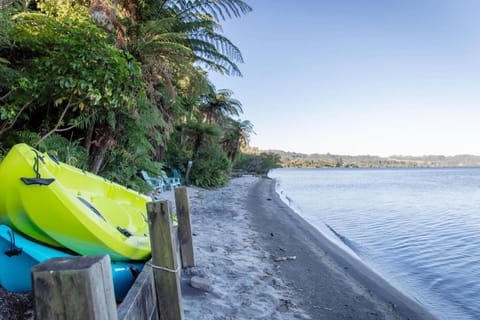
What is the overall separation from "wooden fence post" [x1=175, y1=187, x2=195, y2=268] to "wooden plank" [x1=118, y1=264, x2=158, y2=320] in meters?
1.49

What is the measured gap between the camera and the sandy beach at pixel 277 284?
3.11 m

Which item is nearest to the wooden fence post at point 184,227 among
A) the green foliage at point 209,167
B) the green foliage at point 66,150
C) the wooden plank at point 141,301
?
the wooden plank at point 141,301

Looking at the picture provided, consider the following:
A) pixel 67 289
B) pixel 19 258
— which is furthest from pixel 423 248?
pixel 67 289

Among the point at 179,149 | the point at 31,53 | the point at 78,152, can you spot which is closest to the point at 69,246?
the point at 78,152

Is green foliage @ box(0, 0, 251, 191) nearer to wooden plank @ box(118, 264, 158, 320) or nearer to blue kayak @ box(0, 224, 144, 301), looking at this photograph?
blue kayak @ box(0, 224, 144, 301)

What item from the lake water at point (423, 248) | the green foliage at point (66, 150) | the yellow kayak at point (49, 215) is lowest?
the lake water at point (423, 248)

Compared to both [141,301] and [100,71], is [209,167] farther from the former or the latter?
[141,301]

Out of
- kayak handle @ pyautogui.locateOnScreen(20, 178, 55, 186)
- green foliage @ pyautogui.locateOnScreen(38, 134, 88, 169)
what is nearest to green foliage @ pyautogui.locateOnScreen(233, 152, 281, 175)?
green foliage @ pyautogui.locateOnScreen(38, 134, 88, 169)

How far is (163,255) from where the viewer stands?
229cm

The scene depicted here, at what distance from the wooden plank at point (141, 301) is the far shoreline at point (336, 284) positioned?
1831 millimetres

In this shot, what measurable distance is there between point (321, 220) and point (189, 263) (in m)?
8.36

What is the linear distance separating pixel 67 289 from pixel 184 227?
2.92 meters

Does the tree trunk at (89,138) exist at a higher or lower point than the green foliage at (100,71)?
lower

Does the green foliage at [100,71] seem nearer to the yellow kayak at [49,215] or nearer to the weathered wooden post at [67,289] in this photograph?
the yellow kayak at [49,215]
